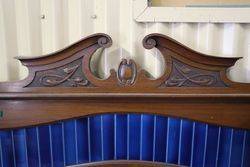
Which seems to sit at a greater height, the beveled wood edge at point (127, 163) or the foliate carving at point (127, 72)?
the foliate carving at point (127, 72)

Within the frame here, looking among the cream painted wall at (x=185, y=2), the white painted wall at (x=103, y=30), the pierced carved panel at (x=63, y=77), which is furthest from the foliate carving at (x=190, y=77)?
the pierced carved panel at (x=63, y=77)

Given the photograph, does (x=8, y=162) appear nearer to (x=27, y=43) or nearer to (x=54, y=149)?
(x=54, y=149)

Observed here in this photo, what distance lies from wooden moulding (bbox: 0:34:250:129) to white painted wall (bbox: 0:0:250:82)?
114 millimetres

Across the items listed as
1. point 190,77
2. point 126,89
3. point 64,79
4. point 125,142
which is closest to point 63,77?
point 64,79

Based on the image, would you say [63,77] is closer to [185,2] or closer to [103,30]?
[103,30]

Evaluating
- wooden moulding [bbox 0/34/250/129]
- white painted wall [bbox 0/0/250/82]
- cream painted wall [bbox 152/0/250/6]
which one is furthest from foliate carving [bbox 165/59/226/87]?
cream painted wall [bbox 152/0/250/6]

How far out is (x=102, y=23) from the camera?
129cm

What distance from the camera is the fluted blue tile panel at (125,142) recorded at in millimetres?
1246

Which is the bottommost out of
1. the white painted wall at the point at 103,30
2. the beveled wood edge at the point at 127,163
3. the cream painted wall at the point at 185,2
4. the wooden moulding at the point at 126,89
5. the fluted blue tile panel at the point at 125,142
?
the beveled wood edge at the point at 127,163

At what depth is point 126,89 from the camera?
1218 millimetres

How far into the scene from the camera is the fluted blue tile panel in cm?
125

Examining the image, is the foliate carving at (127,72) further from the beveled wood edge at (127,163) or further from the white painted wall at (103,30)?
the beveled wood edge at (127,163)

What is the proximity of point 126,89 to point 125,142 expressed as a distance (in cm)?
25

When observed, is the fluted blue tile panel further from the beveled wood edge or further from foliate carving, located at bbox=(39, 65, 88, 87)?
foliate carving, located at bbox=(39, 65, 88, 87)
